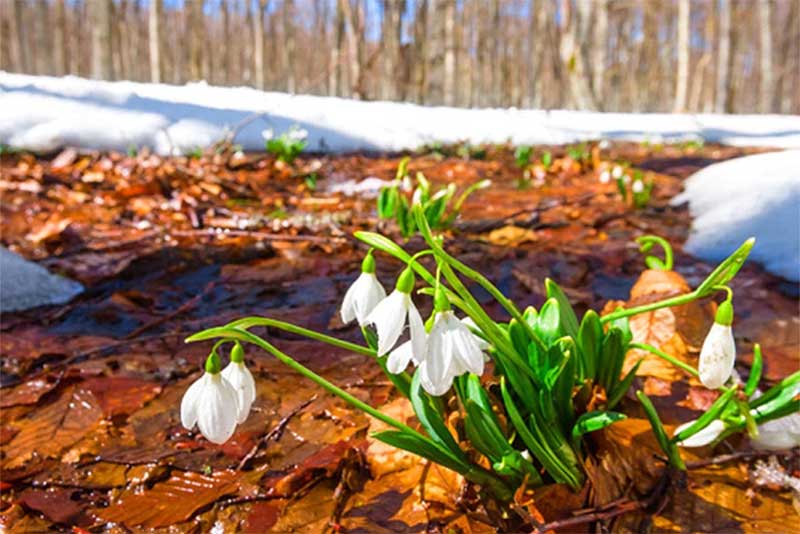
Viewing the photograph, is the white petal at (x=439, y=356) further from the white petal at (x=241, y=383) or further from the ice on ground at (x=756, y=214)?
the ice on ground at (x=756, y=214)

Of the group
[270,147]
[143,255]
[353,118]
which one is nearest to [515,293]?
[143,255]

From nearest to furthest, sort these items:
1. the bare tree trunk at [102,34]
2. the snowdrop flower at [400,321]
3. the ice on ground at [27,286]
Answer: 1. the snowdrop flower at [400,321]
2. the ice on ground at [27,286]
3. the bare tree trunk at [102,34]

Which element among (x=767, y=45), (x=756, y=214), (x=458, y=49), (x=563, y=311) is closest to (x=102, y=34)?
(x=756, y=214)

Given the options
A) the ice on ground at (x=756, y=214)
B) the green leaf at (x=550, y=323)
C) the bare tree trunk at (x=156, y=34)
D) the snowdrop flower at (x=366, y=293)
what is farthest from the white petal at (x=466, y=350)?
the bare tree trunk at (x=156, y=34)

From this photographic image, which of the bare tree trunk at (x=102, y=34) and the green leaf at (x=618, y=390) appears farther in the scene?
the bare tree trunk at (x=102, y=34)

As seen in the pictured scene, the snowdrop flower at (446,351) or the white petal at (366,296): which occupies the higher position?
the white petal at (366,296)

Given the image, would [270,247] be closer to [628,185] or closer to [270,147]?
[628,185]

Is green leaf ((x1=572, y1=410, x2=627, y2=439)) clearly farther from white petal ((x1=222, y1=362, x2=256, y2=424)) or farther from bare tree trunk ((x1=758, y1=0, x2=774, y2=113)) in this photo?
bare tree trunk ((x1=758, y1=0, x2=774, y2=113))
